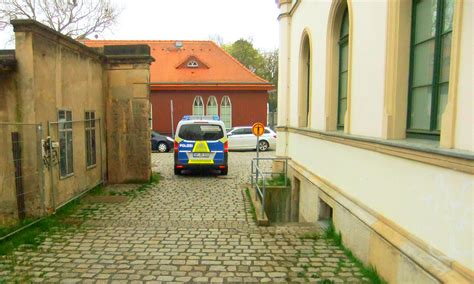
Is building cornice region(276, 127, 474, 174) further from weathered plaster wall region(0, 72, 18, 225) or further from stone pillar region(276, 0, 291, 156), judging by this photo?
weathered plaster wall region(0, 72, 18, 225)

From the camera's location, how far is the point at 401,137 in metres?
4.30

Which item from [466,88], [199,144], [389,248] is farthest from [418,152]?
[199,144]

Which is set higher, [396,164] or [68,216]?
[396,164]

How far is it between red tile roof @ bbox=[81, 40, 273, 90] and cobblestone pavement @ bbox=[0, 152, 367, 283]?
20.3 metres

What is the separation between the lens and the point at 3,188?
21.5ft

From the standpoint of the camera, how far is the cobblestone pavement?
4.52m

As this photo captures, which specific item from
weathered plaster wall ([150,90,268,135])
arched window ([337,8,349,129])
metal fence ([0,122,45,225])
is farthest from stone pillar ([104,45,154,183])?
weathered plaster wall ([150,90,268,135])

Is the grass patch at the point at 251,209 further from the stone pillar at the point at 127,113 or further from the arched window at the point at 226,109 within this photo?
the arched window at the point at 226,109

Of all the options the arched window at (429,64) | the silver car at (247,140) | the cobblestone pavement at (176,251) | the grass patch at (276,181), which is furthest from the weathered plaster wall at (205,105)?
the arched window at (429,64)

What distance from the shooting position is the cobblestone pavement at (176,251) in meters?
4.52

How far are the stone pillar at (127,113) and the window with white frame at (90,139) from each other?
922 millimetres

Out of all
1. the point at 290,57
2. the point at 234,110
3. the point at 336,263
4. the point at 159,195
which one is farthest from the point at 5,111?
the point at 234,110

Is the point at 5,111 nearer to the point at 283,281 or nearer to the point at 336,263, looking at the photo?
the point at 283,281

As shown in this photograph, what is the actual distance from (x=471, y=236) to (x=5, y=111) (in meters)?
7.15
